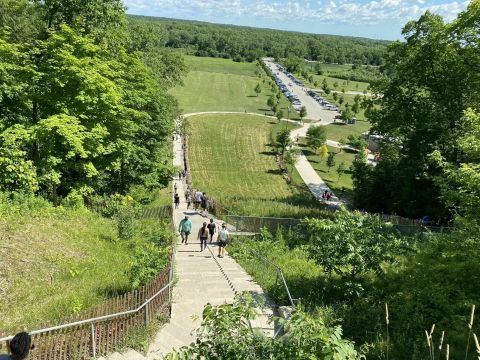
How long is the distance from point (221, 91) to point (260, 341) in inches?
4456

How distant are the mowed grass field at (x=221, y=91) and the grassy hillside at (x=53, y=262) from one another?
2904 inches

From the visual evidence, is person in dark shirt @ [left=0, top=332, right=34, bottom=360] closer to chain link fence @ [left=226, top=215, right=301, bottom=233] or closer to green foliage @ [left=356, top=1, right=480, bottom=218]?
chain link fence @ [left=226, top=215, right=301, bottom=233]

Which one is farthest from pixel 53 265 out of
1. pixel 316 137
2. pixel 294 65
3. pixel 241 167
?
pixel 294 65

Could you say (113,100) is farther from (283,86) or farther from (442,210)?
(283,86)

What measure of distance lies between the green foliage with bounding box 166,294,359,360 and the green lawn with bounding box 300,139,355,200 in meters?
43.7

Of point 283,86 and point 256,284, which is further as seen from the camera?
point 283,86

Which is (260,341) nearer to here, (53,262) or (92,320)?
(92,320)

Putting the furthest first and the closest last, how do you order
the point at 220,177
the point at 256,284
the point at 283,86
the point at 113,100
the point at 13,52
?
the point at 283,86 < the point at 220,177 < the point at 113,100 < the point at 13,52 < the point at 256,284

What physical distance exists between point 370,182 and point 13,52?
84.4 ft

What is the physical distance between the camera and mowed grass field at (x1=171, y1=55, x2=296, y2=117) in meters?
99.2

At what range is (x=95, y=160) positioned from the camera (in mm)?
24328

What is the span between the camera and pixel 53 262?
40.8 ft

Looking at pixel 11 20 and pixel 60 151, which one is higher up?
pixel 11 20

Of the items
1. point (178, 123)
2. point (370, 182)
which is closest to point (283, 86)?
point (178, 123)
